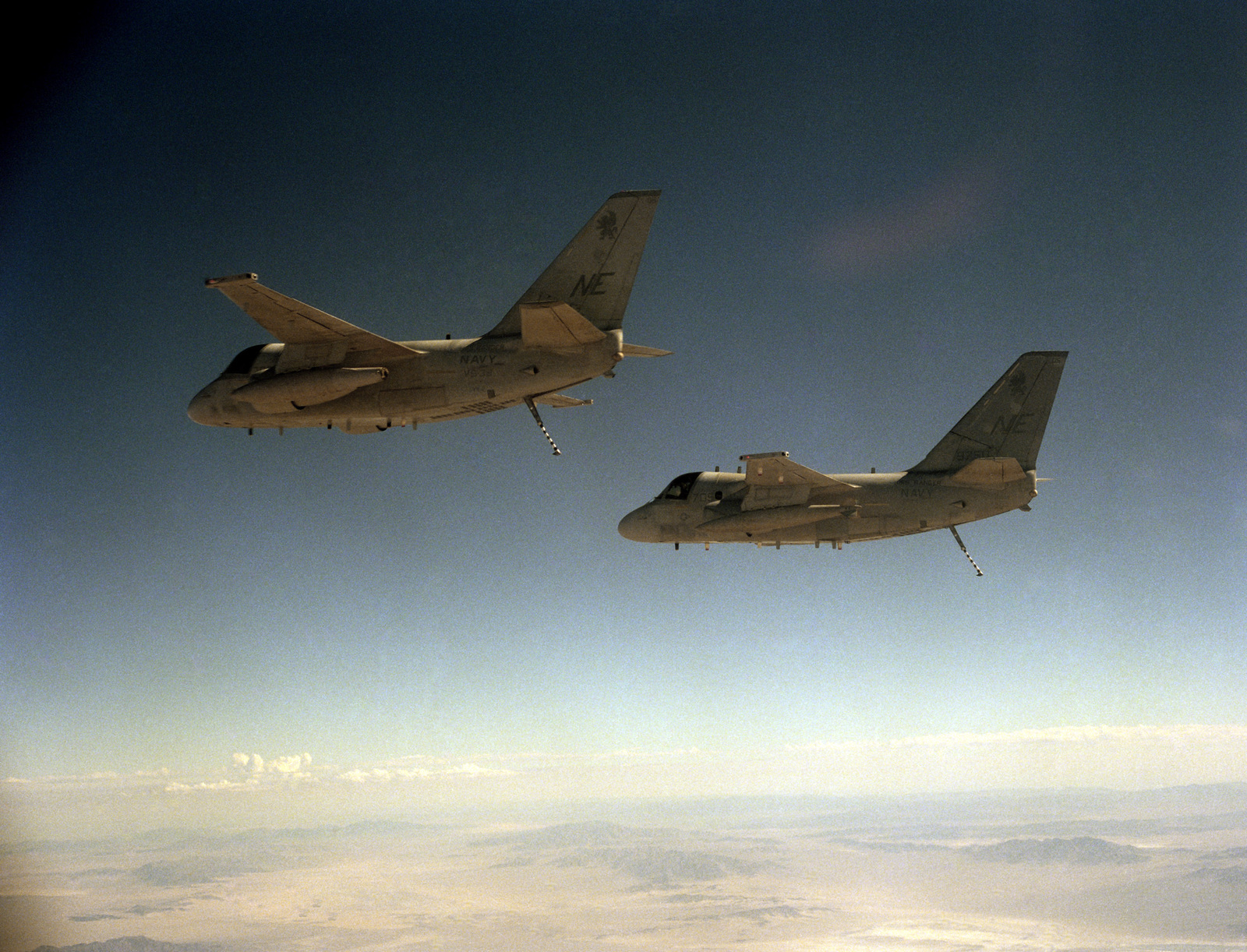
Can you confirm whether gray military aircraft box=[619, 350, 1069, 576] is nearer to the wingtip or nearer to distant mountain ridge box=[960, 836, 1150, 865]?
the wingtip

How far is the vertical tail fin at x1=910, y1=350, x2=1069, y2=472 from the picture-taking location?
22.3 metres

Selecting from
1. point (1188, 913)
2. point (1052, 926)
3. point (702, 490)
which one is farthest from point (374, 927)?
point (702, 490)

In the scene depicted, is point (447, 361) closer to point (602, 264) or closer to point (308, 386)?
point (308, 386)

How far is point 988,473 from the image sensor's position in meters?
20.8

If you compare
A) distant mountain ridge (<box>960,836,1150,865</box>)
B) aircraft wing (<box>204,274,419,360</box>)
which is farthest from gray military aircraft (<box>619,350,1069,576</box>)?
distant mountain ridge (<box>960,836,1150,865</box>)

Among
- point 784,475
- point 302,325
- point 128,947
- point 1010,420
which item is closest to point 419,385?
point 302,325

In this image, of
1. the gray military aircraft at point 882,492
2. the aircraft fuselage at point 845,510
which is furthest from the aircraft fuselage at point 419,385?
the aircraft fuselage at point 845,510

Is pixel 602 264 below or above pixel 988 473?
above

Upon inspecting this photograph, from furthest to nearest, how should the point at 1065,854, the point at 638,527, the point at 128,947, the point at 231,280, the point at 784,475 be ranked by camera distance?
the point at 1065,854
the point at 128,947
the point at 638,527
the point at 784,475
the point at 231,280

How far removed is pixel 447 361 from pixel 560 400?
8.75 feet

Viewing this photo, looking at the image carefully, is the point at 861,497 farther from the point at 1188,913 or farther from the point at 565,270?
the point at 1188,913

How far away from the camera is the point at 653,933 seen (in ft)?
467

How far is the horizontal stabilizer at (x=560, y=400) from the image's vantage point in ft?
58.0

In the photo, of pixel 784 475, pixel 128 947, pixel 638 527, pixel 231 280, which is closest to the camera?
pixel 231 280
